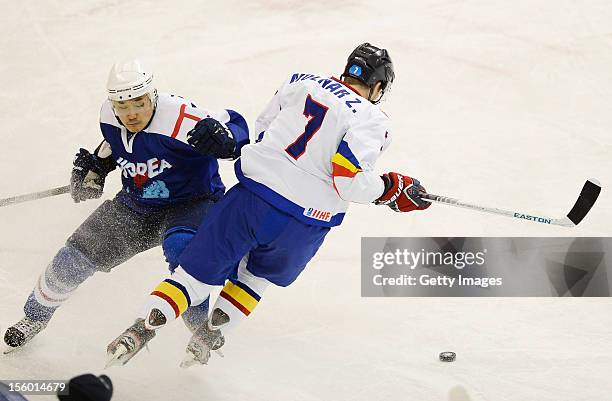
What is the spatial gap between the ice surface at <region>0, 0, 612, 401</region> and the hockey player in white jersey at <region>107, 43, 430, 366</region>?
0.42m

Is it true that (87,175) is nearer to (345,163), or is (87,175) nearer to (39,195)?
(39,195)

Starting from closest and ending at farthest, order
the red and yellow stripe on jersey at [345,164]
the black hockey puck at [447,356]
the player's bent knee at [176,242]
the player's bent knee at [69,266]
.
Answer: the red and yellow stripe on jersey at [345,164]
the player's bent knee at [176,242]
the player's bent knee at [69,266]
the black hockey puck at [447,356]

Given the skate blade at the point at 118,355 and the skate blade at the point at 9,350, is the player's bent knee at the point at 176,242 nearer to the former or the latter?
the skate blade at the point at 118,355

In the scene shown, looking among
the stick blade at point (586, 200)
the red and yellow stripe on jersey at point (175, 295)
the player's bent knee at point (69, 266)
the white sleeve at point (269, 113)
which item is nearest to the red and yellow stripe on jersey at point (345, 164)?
the white sleeve at point (269, 113)

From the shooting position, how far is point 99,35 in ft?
21.0

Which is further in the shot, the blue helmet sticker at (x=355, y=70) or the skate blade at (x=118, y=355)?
the blue helmet sticker at (x=355, y=70)

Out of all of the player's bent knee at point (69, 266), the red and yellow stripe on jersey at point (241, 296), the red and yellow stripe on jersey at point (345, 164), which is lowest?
the player's bent knee at point (69, 266)

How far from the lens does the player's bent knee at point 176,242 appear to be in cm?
349

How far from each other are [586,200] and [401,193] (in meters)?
0.74

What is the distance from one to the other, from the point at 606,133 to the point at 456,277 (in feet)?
5.06

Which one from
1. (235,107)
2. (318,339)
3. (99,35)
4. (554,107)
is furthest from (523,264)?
(99,35)

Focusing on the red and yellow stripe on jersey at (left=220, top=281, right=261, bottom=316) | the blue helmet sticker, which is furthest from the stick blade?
the red and yellow stripe on jersey at (left=220, top=281, right=261, bottom=316)

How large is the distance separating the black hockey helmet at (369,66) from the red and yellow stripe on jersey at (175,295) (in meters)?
0.94

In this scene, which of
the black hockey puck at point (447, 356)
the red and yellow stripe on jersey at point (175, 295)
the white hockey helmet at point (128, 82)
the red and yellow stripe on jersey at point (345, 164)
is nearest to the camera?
the red and yellow stripe on jersey at point (345, 164)
